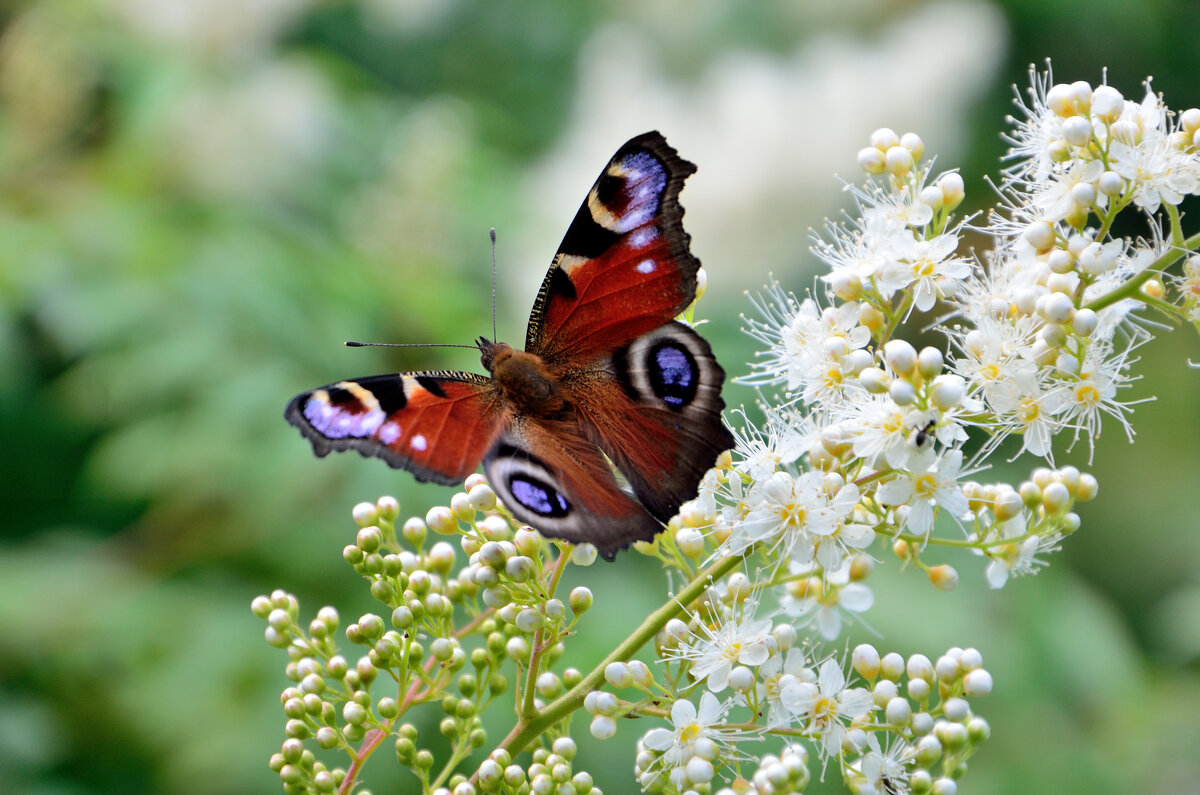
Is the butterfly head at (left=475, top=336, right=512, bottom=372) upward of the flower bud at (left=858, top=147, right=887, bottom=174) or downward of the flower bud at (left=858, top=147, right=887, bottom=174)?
upward

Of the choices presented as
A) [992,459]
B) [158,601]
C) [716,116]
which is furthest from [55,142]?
[992,459]

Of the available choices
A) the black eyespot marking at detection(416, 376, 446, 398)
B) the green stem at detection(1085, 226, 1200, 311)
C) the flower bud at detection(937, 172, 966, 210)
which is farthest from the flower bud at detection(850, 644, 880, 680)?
the black eyespot marking at detection(416, 376, 446, 398)

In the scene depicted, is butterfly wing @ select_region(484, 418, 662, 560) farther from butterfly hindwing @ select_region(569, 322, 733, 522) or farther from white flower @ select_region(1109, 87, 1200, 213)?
white flower @ select_region(1109, 87, 1200, 213)

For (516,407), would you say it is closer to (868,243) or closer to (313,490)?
(868,243)

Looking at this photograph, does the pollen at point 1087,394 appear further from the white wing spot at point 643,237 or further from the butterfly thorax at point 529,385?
the butterfly thorax at point 529,385

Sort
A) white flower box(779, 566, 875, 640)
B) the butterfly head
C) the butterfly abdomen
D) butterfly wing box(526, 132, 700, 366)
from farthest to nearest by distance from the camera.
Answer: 1. the butterfly head
2. the butterfly abdomen
3. butterfly wing box(526, 132, 700, 366)
4. white flower box(779, 566, 875, 640)

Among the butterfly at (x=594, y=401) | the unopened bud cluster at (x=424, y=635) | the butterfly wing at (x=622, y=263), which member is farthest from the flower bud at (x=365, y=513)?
the butterfly wing at (x=622, y=263)

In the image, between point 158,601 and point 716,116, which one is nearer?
point 158,601
